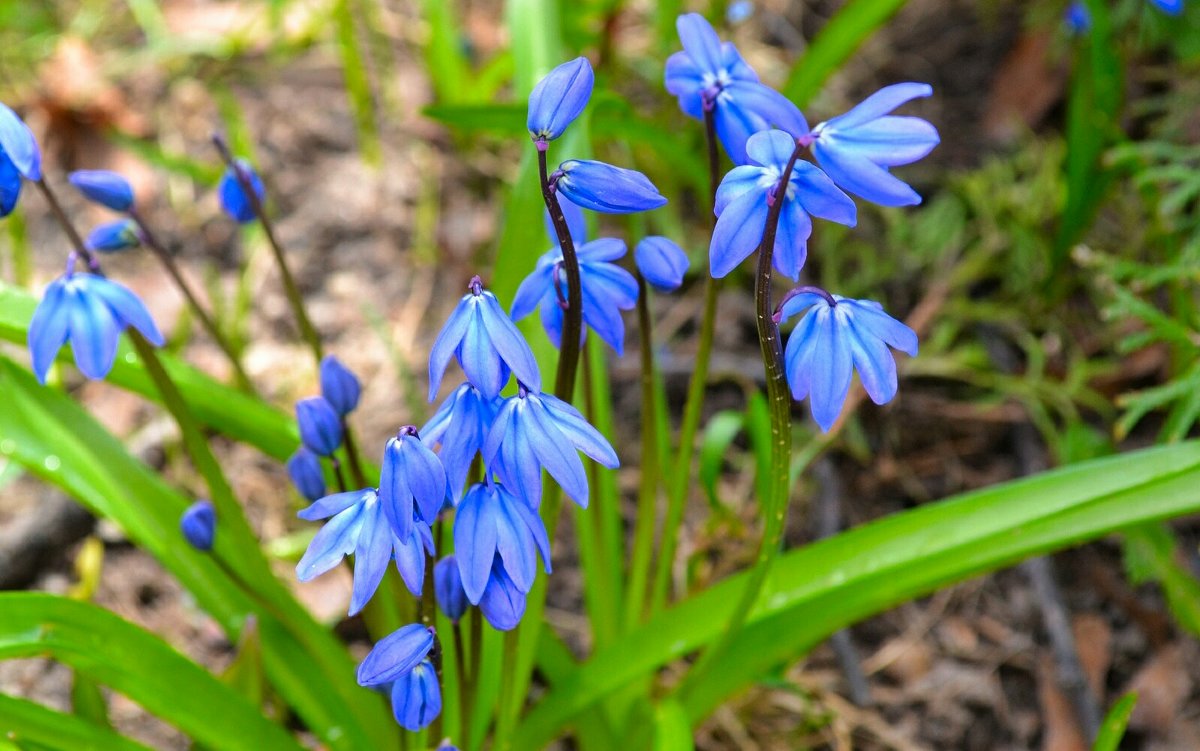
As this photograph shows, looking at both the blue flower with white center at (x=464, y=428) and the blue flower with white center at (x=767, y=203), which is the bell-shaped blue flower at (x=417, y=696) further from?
the blue flower with white center at (x=767, y=203)

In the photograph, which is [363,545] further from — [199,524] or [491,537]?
[199,524]

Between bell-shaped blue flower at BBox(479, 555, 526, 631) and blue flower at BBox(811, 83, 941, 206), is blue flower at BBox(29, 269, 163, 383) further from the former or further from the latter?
blue flower at BBox(811, 83, 941, 206)

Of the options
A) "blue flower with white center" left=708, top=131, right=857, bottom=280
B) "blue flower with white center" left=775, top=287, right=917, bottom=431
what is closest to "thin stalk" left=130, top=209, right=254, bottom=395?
"blue flower with white center" left=708, top=131, right=857, bottom=280

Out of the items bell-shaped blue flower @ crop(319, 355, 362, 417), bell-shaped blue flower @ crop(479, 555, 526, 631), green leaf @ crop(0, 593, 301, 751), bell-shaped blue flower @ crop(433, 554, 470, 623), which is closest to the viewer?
bell-shaped blue flower @ crop(479, 555, 526, 631)

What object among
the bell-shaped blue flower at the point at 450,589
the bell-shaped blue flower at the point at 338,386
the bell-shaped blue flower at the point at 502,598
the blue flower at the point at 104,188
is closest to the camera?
the bell-shaped blue flower at the point at 502,598

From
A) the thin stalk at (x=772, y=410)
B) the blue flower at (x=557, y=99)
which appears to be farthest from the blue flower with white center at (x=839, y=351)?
the blue flower at (x=557, y=99)

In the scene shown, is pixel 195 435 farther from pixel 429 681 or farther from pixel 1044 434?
pixel 1044 434

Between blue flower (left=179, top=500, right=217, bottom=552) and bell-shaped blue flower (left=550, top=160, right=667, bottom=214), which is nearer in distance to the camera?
bell-shaped blue flower (left=550, top=160, right=667, bottom=214)

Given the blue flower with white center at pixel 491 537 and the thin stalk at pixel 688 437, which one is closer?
the blue flower with white center at pixel 491 537
